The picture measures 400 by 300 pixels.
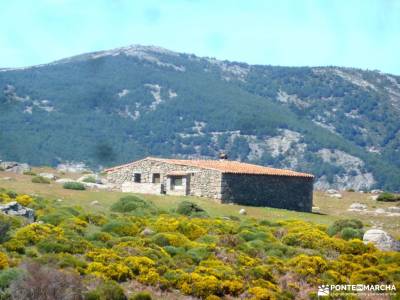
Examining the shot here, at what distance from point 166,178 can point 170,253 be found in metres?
20.8

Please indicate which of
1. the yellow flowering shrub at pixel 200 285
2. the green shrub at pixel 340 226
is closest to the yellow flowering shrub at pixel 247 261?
the yellow flowering shrub at pixel 200 285

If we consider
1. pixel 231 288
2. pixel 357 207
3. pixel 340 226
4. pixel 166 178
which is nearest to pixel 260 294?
pixel 231 288

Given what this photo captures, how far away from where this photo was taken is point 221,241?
100ft

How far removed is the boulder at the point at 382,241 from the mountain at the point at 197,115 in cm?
7908

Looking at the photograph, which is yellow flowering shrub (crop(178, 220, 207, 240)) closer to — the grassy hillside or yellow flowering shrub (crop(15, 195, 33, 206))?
the grassy hillside

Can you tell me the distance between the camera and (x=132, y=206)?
37656 millimetres

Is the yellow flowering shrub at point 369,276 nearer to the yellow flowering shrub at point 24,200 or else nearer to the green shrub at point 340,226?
the green shrub at point 340,226

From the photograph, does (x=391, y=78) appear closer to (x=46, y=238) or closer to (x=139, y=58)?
(x=139, y=58)

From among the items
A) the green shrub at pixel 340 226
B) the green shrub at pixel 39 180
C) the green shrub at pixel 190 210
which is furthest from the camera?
the green shrub at pixel 39 180

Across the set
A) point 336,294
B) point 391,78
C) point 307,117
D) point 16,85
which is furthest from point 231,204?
point 391,78

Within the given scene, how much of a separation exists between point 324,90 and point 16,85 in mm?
75195

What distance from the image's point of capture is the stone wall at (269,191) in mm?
45500

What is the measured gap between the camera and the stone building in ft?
150

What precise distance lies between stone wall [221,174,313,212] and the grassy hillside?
Answer: 16.9 ft
